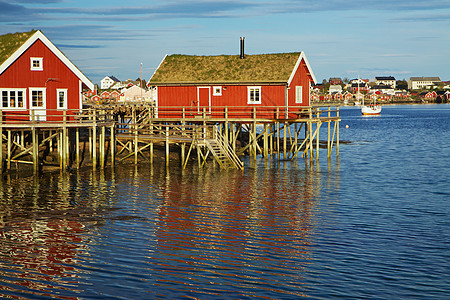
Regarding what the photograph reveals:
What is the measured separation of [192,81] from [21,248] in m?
24.5

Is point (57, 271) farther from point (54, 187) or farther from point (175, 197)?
point (54, 187)

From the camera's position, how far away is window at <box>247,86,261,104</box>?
131 feet

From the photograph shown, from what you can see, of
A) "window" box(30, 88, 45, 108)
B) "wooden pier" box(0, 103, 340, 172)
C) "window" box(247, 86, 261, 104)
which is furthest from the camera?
"window" box(247, 86, 261, 104)

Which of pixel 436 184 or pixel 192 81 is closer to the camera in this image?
pixel 436 184

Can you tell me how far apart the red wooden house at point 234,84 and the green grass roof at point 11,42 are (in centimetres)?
982

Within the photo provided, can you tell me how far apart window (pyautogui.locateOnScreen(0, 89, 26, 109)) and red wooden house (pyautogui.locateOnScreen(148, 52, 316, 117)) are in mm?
9782

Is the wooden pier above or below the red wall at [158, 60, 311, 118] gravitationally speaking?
below

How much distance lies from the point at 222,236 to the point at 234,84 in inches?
847

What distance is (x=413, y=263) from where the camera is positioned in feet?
55.7

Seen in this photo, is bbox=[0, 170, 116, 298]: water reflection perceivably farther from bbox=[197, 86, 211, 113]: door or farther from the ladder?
bbox=[197, 86, 211, 113]: door

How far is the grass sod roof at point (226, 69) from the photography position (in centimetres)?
4009

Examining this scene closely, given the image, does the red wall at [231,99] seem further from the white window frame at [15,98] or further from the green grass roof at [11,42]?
the green grass roof at [11,42]

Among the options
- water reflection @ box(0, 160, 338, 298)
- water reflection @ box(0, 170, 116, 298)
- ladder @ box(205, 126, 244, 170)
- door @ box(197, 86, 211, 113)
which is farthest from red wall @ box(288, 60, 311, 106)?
water reflection @ box(0, 170, 116, 298)

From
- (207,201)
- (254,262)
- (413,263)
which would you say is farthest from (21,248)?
(413,263)
